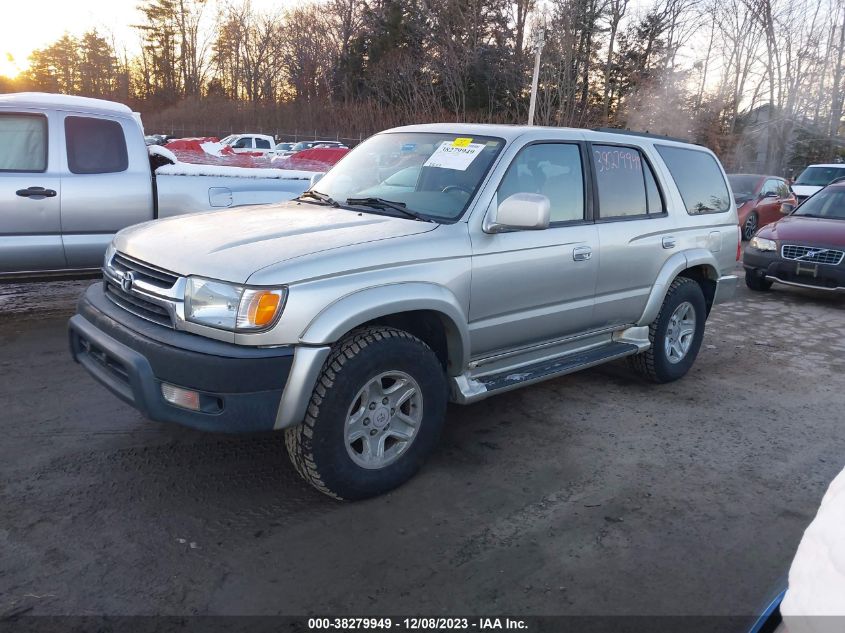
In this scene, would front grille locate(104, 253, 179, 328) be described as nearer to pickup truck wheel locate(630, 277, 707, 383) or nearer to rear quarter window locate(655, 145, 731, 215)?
pickup truck wheel locate(630, 277, 707, 383)

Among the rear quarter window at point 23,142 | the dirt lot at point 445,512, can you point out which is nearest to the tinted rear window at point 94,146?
the rear quarter window at point 23,142

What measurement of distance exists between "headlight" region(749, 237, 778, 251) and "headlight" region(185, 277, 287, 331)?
8.02 m

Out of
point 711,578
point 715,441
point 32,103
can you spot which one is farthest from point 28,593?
point 32,103

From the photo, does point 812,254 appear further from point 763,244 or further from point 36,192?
point 36,192

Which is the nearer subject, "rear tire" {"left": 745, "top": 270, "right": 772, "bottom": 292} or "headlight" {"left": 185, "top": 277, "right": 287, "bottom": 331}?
"headlight" {"left": 185, "top": 277, "right": 287, "bottom": 331}

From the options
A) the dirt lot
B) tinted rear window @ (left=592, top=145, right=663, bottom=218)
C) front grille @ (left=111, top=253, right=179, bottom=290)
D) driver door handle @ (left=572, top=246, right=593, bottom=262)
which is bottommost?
the dirt lot

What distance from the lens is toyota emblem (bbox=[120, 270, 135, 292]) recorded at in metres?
3.34

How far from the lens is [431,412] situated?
137 inches

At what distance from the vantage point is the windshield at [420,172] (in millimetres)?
3801

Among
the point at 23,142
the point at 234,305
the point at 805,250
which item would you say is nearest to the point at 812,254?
the point at 805,250

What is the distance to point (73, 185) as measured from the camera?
19.0 feet

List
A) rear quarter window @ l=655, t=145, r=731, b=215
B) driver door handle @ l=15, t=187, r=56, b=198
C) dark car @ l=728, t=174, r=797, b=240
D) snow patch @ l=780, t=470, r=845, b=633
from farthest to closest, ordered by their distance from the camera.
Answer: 1. dark car @ l=728, t=174, r=797, b=240
2. driver door handle @ l=15, t=187, r=56, b=198
3. rear quarter window @ l=655, t=145, r=731, b=215
4. snow patch @ l=780, t=470, r=845, b=633

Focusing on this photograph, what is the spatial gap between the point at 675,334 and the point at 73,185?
204 inches

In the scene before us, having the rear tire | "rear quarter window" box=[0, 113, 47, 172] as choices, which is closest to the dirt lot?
"rear quarter window" box=[0, 113, 47, 172]
